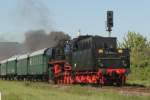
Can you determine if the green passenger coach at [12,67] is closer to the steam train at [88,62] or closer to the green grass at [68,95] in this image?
the steam train at [88,62]

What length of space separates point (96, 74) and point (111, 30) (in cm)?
981

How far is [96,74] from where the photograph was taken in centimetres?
3334

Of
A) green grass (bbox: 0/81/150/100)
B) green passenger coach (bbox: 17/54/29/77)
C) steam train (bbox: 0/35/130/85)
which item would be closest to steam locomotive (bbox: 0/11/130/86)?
steam train (bbox: 0/35/130/85)

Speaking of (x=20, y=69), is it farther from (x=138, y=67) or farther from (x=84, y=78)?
(x=84, y=78)

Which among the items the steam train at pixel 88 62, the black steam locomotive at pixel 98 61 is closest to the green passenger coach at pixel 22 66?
the steam train at pixel 88 62

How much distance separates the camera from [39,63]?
4831 cm

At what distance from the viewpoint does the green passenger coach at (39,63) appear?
148ft

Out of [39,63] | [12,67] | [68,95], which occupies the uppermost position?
[12,67]

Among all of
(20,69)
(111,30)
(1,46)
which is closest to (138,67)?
(20,69)

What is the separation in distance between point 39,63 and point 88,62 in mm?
15103

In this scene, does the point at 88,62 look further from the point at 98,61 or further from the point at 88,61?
the point at 98,61

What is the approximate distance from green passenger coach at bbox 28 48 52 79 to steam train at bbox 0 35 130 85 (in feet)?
0.33

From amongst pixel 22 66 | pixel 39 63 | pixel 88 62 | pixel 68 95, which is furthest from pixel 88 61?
pixel 22 66

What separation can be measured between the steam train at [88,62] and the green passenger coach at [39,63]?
99 millimetres
